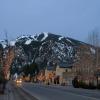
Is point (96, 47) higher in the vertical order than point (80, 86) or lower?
higher

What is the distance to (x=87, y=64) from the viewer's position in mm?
105375

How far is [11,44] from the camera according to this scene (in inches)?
2298

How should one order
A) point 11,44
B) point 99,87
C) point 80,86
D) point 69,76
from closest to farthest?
point 11,44 → point 99,87 → point 80,86 → point 69,76

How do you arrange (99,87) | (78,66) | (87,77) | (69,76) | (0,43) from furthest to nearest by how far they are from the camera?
(69,76) → (78,66) → (87,77) → (99,87) → (0,43)

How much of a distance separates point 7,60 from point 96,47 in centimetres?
5066

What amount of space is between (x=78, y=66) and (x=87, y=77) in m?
15.4

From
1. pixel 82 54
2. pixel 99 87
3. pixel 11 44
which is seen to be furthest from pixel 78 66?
pixel 11 44

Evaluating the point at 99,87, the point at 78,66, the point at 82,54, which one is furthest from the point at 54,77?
the point at 99,87

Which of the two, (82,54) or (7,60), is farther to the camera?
(82,54)

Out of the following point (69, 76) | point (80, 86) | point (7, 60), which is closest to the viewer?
point (7, 60)

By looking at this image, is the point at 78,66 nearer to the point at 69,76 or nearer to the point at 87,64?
the point at 87,64

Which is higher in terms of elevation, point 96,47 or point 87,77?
point 96,47

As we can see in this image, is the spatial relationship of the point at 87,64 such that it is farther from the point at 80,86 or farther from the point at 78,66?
the point at 78,66

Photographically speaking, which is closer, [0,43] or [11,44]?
[0,43]
